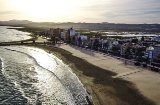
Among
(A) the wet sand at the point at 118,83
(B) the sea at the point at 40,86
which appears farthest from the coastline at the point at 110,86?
(B) the sea at the point at 40,86

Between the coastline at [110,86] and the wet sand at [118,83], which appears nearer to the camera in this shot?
the coastline at [110,86]

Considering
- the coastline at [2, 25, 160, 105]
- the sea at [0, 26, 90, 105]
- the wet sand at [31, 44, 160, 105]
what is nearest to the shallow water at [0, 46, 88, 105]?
the sea at [0, 26, 90, 105]

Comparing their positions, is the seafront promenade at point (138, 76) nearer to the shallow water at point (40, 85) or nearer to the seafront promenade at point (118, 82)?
the seafront promenade at point (118, 82)

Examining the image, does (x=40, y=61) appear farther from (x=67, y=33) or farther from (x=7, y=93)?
(x=67, y=33)

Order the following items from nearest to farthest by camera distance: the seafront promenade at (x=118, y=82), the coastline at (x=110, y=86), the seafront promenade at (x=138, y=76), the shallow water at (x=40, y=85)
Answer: the coastline at (x=110, y=86) → the shallow water at (x=40, y=85) → the seafront promenade at (x=118, y=82) → the seafront promenade at (x=138, y=76)

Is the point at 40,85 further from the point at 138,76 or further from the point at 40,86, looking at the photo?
the point at 138,76

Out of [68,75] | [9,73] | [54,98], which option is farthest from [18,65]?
[54,98]

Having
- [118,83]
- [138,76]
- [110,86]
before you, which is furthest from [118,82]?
[138,76]
